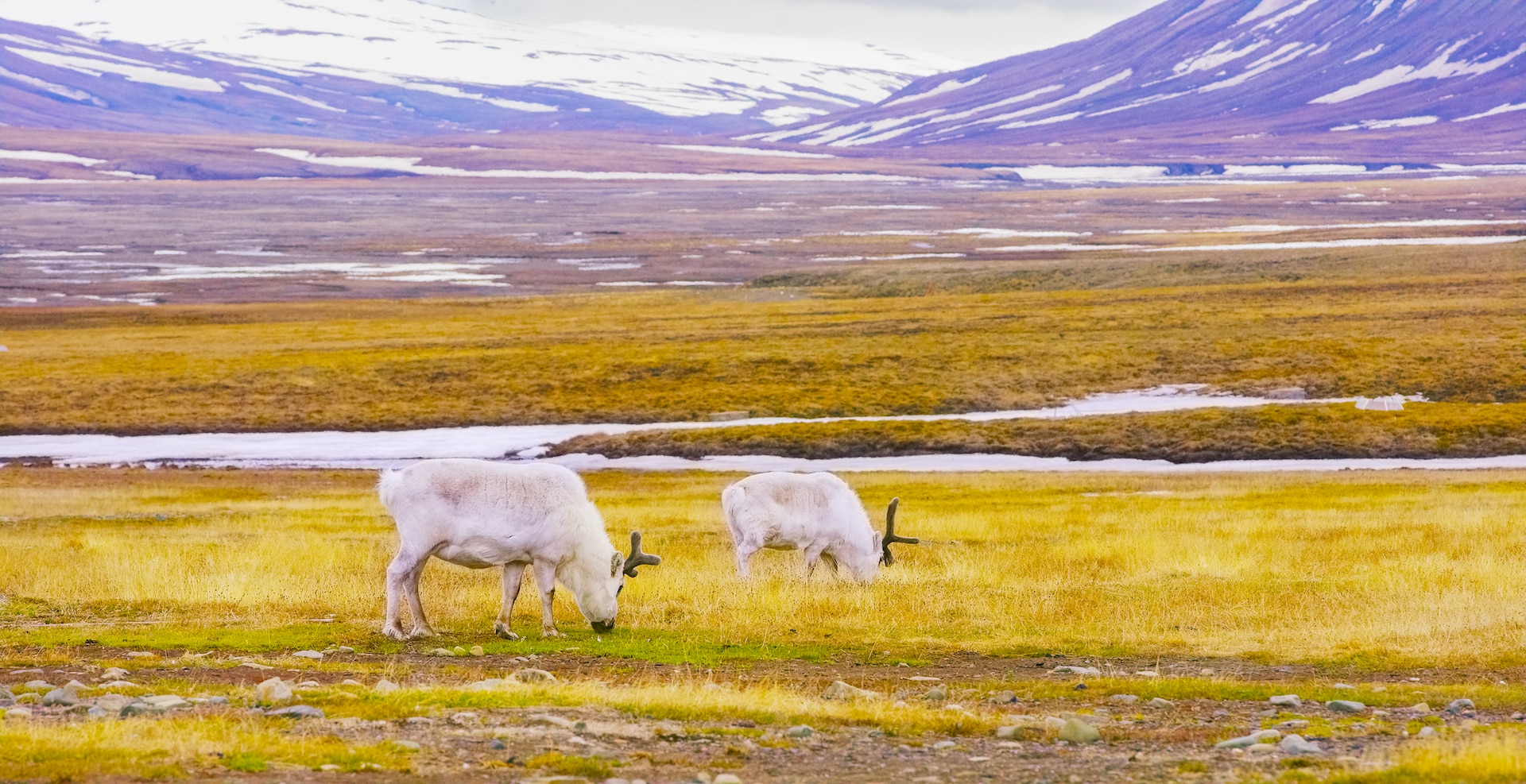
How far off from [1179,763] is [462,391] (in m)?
52.5

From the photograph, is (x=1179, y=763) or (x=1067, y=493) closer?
(x=1179, y=763)

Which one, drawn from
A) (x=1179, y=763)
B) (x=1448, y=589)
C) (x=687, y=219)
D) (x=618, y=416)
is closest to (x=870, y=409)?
(x=618, y=416)

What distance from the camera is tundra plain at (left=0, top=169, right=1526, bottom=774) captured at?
10.5 meters

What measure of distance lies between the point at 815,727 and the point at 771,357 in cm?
5357

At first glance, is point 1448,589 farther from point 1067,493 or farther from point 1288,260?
point 1288,260

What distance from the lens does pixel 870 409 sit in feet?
187

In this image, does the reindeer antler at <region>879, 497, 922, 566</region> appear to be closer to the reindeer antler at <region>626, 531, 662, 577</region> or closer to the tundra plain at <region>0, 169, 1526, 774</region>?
the tundra plain at <region>0, 169, 1526, 774</region>

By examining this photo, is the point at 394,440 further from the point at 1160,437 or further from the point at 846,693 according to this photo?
the point at 846,693

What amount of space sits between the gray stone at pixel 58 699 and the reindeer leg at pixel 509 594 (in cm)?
602

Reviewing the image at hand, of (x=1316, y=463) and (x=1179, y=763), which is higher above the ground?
(x=1179, y=763)

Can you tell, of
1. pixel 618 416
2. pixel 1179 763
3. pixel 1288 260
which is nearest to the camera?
pixel 1179 763

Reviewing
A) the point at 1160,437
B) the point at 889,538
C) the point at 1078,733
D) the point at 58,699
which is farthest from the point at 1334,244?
the point at 58,699

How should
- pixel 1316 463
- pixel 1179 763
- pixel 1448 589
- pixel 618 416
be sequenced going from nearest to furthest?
pixel 1179 763
pixel 1448 589
pixel 1316 463
pixel 618 416

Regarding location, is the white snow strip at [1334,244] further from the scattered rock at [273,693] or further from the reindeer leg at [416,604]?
the scattered rock at [273,693]
